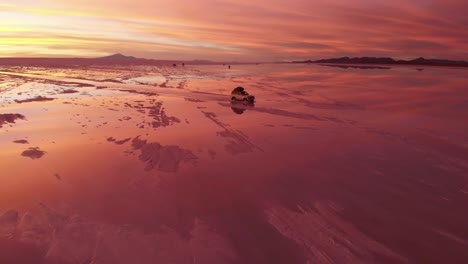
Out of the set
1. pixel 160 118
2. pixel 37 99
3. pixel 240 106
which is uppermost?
pixel 37 99

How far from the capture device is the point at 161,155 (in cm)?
1638

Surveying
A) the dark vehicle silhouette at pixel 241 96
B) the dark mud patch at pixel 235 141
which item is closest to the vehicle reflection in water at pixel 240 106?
the dark vehicle silhouette at pixel 241 96

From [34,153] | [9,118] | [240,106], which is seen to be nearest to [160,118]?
[240,106]

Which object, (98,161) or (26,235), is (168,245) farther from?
(98,161)

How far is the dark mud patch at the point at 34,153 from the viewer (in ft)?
52.6

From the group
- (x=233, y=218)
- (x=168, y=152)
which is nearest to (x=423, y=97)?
(x=168, y=152)

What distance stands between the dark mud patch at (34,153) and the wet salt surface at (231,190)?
0.39 ft

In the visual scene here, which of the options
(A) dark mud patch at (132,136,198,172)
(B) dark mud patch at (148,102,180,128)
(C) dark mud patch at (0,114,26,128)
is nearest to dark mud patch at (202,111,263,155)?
(A) dark mud patch at (132,136,198,172)

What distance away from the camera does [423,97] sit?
39.8 metres

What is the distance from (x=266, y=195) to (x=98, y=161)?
799 cm

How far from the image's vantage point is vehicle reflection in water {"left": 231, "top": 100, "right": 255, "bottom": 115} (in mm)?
29016

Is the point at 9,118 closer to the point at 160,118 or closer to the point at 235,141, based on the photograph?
the point at 160,118

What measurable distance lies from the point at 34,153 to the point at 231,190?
33.7 feet

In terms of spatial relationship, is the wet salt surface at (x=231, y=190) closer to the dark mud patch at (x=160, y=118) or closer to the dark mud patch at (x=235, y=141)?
the dark mud patch at (x=235, y=141)
